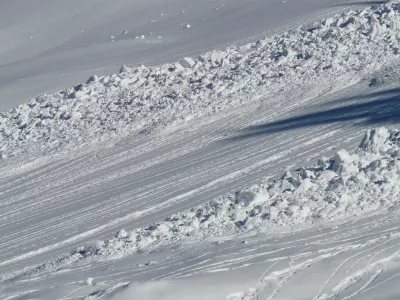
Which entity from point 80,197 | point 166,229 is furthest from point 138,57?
point 166,229

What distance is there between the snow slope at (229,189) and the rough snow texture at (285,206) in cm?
2

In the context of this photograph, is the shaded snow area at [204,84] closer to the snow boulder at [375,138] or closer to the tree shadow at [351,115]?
the tree shadow at [351,115]

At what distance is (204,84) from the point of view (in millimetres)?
15953

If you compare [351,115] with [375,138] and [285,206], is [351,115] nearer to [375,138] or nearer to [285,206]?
[375,138]

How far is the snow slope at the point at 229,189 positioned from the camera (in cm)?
902

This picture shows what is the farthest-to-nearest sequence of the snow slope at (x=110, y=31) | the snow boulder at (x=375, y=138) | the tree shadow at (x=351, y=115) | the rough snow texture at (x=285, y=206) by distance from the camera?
the snow slope at (x=110, y=31) < the tree shadow at (x=351, y=115) < the snow boulder at (x=375, y=138) < the rough snow texture at (x=285, y=206)

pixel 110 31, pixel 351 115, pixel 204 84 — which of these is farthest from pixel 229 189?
pixel 110 31

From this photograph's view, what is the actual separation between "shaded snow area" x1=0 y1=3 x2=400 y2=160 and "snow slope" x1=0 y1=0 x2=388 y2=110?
1.14m

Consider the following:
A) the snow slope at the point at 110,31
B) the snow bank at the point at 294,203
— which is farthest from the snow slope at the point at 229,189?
the snow slope at the point at 110,31

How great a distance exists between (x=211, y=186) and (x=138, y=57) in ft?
24.2

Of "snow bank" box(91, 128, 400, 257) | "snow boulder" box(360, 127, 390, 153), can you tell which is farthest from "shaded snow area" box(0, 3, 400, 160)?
"snow bank" box(91, 128, 400, 257)

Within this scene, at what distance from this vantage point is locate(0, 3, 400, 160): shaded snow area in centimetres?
1527

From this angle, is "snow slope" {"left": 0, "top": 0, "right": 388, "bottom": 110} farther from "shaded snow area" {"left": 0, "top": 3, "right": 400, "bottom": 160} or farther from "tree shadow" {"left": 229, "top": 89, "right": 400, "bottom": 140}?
"tree shadow" {"left": 229, "top": 89, "right": 400, "bottom": 140}

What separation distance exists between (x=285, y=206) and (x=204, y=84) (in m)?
5.77
